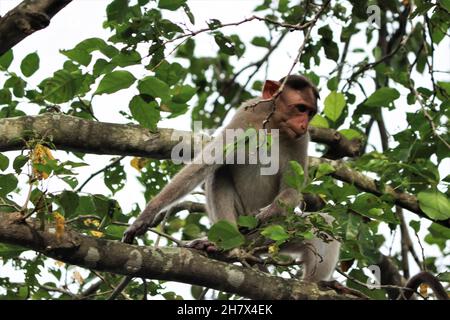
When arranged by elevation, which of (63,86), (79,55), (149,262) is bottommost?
(149,262)

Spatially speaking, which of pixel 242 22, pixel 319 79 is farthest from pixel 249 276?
pixel 319 79

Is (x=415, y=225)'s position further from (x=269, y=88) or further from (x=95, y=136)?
(x=95, y=136)

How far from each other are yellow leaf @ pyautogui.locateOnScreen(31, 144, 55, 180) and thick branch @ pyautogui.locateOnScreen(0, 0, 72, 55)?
0.80 meters

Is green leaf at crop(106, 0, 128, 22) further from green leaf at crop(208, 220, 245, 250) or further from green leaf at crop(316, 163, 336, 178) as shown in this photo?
green leaf at crop(316, 163, 336, 178)

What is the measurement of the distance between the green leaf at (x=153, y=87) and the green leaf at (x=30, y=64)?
1.23 meters

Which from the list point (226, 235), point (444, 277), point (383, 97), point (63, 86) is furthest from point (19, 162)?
point (383, 97)

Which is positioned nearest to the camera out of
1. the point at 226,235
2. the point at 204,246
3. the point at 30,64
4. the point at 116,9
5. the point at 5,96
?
the point at 226,235

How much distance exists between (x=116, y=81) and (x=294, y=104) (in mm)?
2714

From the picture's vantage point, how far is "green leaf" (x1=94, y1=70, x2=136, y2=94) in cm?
589

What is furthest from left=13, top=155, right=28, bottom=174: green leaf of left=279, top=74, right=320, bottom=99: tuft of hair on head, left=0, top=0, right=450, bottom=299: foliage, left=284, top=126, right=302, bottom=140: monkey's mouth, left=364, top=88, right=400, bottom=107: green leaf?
left=279, top=74, right=320, bottom=99: tuft of hair on head

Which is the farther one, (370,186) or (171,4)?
(370,186)

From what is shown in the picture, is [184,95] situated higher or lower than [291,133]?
higher

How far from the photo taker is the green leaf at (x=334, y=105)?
301 inches

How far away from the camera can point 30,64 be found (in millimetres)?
6883
